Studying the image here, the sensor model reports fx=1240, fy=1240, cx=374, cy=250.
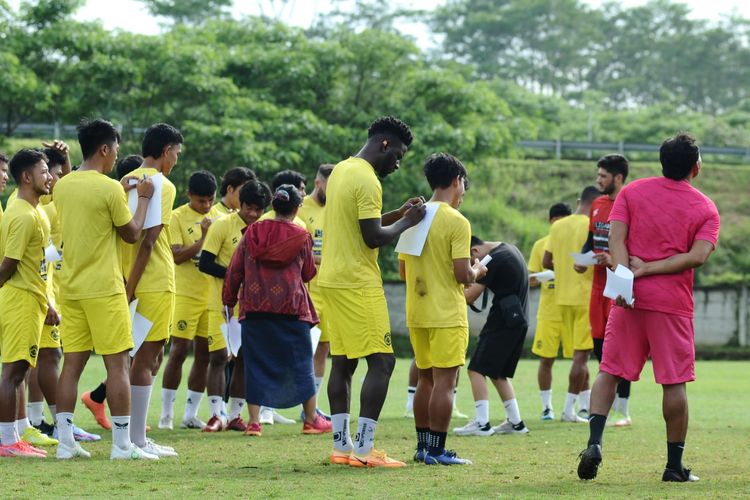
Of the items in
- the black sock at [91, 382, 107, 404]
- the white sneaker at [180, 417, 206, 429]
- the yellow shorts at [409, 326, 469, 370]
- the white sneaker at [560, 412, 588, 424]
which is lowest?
the white sneaker at [180, 417, 206, 429]

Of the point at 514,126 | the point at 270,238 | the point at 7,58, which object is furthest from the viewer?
the point at 514,126

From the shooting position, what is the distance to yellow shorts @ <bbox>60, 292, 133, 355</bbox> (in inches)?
340

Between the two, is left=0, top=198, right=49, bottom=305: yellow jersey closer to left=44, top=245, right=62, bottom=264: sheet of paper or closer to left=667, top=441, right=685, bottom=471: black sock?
left=44, top=245, right=62, bottom=264: sheet of paper

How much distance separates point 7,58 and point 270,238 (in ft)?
70.2

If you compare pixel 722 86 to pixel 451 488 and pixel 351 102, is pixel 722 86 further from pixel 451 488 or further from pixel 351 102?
pixel 451 488

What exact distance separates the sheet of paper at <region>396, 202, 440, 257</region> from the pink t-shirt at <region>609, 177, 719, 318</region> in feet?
4.38

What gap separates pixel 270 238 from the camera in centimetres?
984

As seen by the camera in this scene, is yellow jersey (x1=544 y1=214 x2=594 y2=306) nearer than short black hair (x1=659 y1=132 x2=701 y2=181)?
No

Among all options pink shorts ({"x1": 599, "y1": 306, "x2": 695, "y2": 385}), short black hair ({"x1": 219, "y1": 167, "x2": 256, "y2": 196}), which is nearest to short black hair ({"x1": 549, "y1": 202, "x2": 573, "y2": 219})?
short black hair ({"x1": 219, "y1": 167, "x2": 256, "y2": 196})

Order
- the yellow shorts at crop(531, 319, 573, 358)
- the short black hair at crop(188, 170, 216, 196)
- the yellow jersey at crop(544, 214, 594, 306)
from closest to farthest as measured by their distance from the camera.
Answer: the short black hair at crop(188, 170, 216, 196)
the yellow jersey at crop(544, 214, 594, 306)
the yellow shorts at crop(531, 319, 573, 358)

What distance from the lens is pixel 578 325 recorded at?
1341cm

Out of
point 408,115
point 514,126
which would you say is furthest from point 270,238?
point 514,126

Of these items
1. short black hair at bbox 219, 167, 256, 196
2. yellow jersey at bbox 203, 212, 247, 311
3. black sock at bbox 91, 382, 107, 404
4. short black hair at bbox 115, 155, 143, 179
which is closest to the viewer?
short black hair at bbox 115, 155, 143, 179

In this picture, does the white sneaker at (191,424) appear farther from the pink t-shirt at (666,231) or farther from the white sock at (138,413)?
the pink t-shirt at (666,231)
